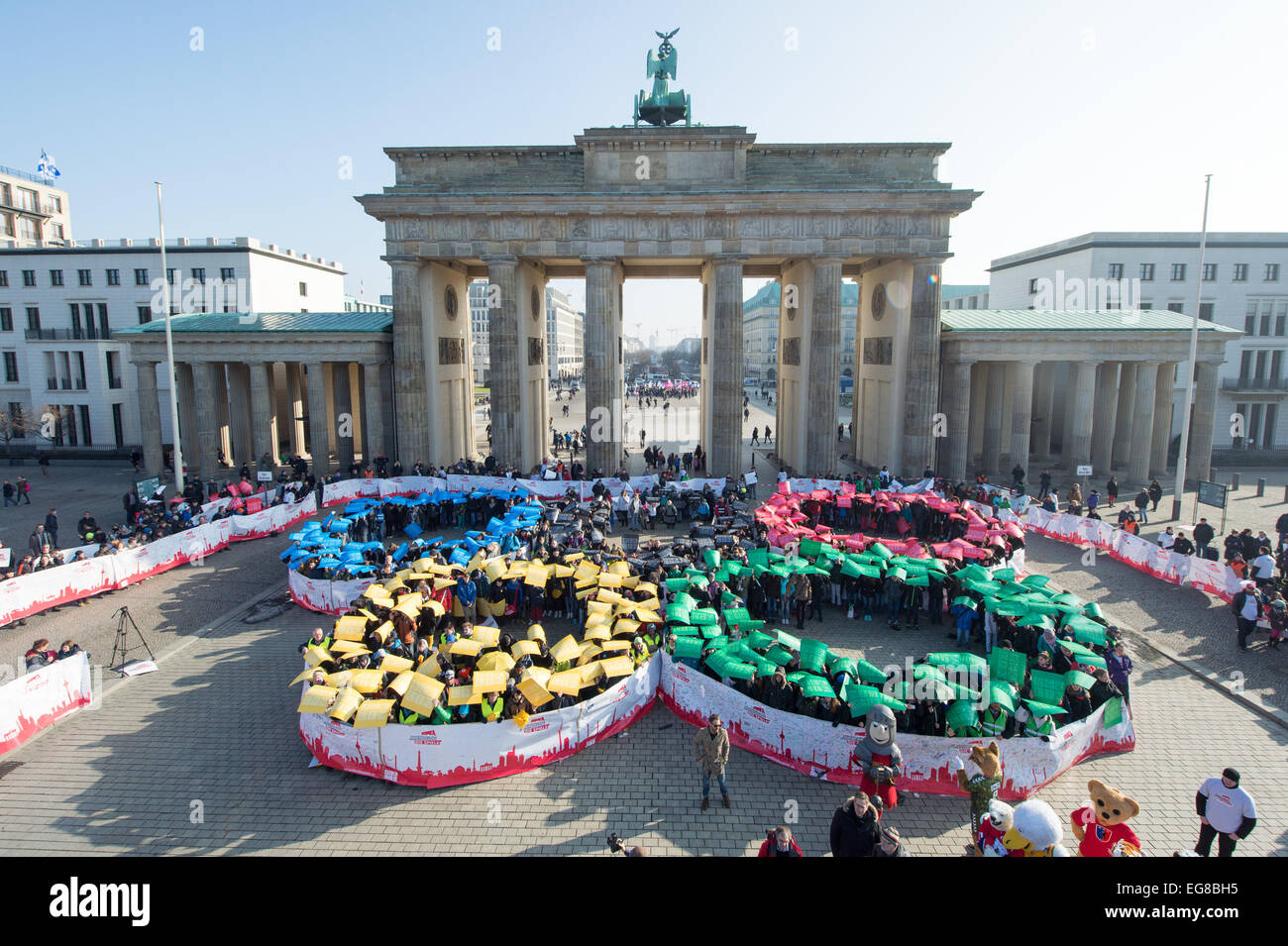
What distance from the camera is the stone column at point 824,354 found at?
35438 mm

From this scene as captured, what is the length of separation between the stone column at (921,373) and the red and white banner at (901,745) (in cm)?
2471

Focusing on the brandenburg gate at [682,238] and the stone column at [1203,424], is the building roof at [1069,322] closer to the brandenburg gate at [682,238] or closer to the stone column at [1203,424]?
the stone column at [1203,424]

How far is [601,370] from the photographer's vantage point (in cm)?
3672

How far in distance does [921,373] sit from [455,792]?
103 feet

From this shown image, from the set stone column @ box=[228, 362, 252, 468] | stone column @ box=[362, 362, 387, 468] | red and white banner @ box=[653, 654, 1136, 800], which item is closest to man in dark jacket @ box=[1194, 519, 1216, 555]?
red and white banner @ box=[653, 654, 1136, 800]

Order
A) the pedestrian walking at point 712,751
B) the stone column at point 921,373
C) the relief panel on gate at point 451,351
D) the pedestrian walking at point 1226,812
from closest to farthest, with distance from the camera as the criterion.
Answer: the pedestrian walking at point 1226,812 → the pedestrian walking at point 712,751 → the stone column at point 921,373 → the relief panel on gate at point 451,351

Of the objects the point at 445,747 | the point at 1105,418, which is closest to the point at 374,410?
the point at 445,747

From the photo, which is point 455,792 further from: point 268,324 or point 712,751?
point 268,324

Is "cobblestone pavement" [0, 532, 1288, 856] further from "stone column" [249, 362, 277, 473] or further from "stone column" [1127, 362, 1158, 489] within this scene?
"stone column" [249, 362, 277, 473]

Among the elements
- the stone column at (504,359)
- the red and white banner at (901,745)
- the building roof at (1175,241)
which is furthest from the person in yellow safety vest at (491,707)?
the building roof at (1175,241)

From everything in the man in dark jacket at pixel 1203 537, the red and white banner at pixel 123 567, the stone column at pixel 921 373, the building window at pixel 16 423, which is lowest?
the red and white banner at pixel 123 567

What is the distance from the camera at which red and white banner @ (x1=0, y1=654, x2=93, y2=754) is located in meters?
12.5

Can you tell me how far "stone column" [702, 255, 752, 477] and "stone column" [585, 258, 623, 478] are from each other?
199 inches

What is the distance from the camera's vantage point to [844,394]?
4065 inches
